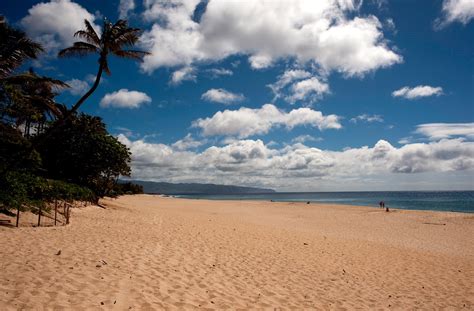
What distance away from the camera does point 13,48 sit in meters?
15.9

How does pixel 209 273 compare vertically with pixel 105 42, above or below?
below

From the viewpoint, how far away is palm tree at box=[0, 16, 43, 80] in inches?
611

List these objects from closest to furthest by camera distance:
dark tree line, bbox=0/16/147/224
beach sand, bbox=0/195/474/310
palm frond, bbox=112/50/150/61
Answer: beach sand, bbox=0/195/474/310
dark tree line, bbox=0/16/147/224
palm frond, bbox=112/50/150/61

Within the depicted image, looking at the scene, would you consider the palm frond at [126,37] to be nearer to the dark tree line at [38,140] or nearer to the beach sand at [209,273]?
the dark tree line at [38,140]

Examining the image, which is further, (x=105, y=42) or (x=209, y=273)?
(x=105, y=42)

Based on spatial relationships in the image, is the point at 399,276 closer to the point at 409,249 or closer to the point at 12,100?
the point at 409,249

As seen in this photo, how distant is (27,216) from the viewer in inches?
559

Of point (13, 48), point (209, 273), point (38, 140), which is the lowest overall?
point (209, 273)

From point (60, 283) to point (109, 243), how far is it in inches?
178

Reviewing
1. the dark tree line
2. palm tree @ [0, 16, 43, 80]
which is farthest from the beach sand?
palm tree @ [0, 16, 43, 80]

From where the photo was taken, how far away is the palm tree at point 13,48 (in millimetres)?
15508

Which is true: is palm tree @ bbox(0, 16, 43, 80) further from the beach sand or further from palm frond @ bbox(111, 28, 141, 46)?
the beach sand

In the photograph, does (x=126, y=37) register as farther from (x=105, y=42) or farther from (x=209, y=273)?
(x=209, y=273)

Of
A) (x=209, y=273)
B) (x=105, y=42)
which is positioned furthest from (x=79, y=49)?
(x=209, y=273)
